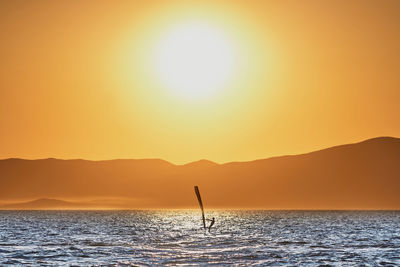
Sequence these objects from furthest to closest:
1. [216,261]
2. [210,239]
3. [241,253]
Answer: [210,239] → [241,253] → [216,261]

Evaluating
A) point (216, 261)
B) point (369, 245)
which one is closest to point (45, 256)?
point (216, 261)

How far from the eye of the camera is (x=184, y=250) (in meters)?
83.0

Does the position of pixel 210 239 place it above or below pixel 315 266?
above

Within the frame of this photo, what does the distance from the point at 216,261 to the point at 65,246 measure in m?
25.5

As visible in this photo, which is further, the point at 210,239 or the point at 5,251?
the point at 210,239

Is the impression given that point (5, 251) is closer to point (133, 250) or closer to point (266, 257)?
point (133, 250)

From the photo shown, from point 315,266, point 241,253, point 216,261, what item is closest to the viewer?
point 315,266

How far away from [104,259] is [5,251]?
14706 millimetres

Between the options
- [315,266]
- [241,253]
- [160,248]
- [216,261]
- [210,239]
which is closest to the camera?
[315,266]

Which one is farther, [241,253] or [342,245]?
[342,245]

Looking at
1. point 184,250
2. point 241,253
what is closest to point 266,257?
point 241,253

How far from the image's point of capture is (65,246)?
87.6m

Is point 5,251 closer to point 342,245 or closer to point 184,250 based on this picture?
point 184,250

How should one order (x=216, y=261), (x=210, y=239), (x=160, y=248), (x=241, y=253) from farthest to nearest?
(x=210, y=239) < (x=160, y=248) < (x=241, y=253) < (x=216, y=261)
